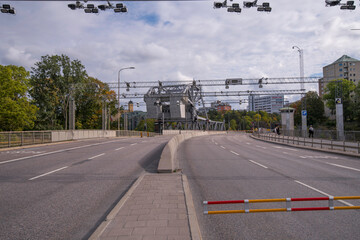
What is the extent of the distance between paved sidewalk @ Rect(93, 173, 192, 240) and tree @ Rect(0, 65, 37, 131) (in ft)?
136

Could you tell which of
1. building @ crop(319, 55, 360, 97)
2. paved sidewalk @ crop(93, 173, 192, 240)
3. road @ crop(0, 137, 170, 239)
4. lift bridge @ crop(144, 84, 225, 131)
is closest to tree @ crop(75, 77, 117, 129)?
lift bridge @ crop(144, 84, 225, 131)

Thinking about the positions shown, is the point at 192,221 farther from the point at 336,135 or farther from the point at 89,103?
the point at 89,103

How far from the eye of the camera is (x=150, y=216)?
5.32 metres

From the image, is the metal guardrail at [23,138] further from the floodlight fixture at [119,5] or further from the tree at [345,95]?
the tree at [345,95]

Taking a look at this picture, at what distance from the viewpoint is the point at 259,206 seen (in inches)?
252

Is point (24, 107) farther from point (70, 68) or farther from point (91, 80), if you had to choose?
point (91, 80)

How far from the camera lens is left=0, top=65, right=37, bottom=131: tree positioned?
41.1 meters

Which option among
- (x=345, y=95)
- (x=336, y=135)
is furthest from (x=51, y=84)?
(x=345, y=95)

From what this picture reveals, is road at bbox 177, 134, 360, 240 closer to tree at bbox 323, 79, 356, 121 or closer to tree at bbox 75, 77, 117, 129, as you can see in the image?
tree at bbox 75, 77, 117, 129

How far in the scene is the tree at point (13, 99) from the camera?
41.1 metres

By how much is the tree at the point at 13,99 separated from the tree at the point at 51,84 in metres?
10.5

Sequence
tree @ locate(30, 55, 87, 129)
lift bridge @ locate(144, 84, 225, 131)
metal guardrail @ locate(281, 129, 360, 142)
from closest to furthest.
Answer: metal guardrail @ locate(281, 129, 360, 142)
tree @ locate(30, 55, 87, 129)
lift bridge @ locate(144, 84, 225, 131)

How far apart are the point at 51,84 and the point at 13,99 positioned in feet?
44.4

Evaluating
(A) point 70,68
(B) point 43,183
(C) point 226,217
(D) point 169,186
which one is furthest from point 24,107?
(C) point 226,217
